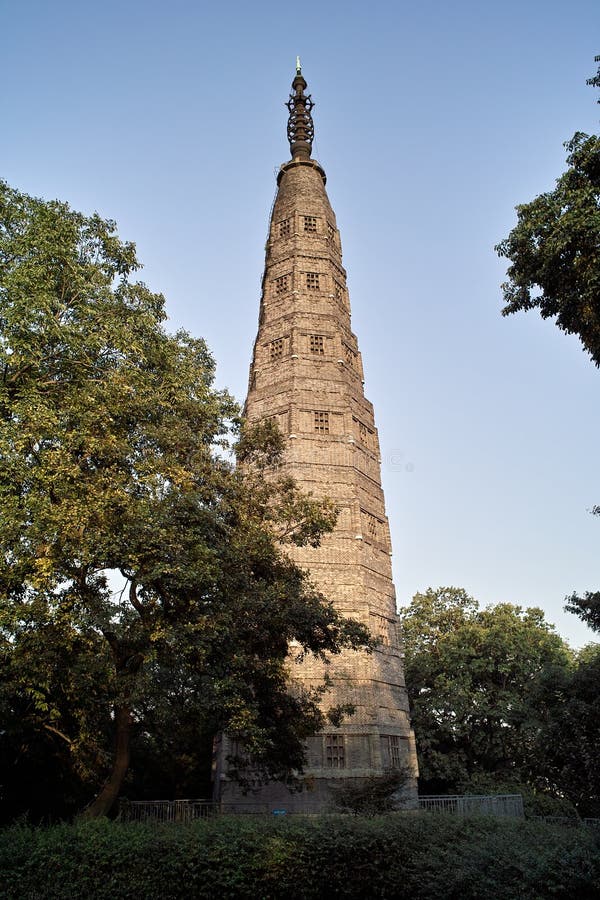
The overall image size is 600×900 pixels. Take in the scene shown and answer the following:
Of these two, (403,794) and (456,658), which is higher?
(456,658)

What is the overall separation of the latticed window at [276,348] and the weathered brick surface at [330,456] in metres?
0.06

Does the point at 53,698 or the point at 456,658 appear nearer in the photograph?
the point at 53,698

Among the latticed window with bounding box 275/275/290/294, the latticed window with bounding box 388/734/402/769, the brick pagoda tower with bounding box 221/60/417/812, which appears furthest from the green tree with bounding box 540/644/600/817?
the latticed window with bounding box 275/275/290/294

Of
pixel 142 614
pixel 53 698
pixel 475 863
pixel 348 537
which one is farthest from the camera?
pixel 348 537

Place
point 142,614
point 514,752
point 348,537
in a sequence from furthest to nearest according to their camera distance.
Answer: point 514,752 < point 348,537 < point 142,614

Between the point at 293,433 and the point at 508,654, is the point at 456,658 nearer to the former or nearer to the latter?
the point at 508,654

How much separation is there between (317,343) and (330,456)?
6.68 m

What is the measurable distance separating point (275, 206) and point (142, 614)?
30875mm

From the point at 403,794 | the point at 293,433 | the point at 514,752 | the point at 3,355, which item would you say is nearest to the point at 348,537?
the point at 293,433

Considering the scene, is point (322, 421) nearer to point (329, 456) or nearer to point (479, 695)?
point (329, 456)

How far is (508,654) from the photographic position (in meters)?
39.6

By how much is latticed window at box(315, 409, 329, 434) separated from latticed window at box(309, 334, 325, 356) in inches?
143

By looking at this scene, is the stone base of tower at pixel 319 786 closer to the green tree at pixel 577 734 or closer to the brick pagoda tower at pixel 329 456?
the brick pagoda tower at pixel 329 456

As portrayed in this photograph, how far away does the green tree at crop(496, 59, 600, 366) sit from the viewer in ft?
42.7
